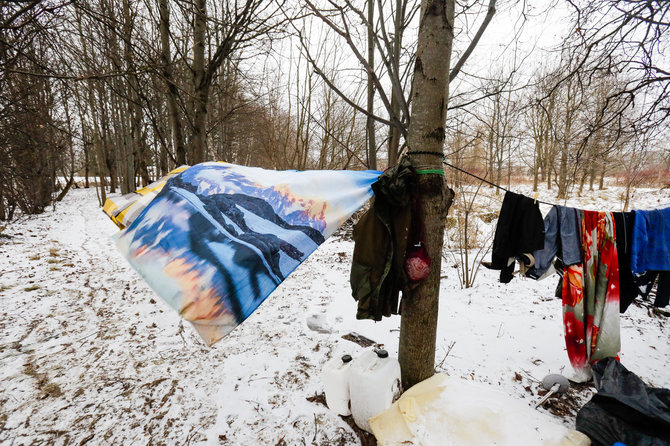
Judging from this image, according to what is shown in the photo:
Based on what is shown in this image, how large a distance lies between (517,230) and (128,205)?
333cm

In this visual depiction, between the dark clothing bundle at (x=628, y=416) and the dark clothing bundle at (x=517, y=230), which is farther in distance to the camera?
the dark clothing bundle at (x=517, y=230)

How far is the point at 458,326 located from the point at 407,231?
246cm

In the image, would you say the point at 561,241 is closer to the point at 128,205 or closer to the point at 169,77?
the point at 128,205


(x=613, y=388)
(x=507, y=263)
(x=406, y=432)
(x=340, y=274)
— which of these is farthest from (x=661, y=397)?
(x=340, y=274)

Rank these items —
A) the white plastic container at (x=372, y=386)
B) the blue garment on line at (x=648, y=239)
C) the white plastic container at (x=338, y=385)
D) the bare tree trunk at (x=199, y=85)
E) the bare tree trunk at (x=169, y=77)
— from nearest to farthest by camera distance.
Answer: the white plastic container at (x=372, y=386)
the white plastic container at (x=338, y=385)
the blue garment on line at (x=648, y=239)
the bare tree trunk at (x=169, y=77)
the bare tree trunk at (x=199, y=85)

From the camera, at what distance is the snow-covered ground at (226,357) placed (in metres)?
2.16

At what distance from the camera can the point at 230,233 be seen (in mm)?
1615

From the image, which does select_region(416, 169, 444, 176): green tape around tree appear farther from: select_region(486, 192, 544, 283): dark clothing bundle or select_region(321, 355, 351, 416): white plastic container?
select_region(321, 355, 351, 416): white plastic container

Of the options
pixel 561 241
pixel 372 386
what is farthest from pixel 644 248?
pixel 372 386

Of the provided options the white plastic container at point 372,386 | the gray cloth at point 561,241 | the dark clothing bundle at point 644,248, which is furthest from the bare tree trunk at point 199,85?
the dark clothing bundle at point 644,248

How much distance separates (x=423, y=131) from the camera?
5.98ft

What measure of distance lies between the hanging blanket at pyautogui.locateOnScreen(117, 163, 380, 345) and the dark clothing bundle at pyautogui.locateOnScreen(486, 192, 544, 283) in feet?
3.81

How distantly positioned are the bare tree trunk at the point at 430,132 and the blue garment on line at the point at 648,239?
1.76m

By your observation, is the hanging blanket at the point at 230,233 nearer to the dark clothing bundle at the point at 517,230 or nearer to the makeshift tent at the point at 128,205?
the makeshift tent at the point at 128,205
